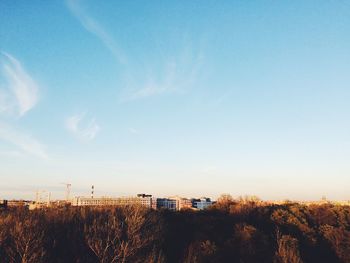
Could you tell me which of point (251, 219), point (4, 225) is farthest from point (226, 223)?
point (4, 225)

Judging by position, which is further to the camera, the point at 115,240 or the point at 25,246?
the point at 115,240

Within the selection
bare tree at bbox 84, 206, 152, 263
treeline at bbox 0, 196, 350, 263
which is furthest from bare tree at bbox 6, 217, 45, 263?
bare tree at bbox 84, 206, 152, 263

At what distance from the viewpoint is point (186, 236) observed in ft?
199

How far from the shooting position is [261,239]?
52094 millimetres

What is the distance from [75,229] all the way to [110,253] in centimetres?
1369

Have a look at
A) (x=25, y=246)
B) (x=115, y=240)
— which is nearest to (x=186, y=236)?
(x=115, y=240)

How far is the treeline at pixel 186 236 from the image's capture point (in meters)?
43.0

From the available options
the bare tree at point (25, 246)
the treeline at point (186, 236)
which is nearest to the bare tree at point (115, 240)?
the treeline at point (186, 236)

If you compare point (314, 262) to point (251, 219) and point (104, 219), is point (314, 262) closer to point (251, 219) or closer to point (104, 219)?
point (251, 219)

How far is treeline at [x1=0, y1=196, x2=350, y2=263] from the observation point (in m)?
43.0

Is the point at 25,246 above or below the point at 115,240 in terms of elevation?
below

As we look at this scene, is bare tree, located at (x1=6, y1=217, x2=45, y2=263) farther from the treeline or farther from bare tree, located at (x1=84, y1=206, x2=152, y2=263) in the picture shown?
bare tree, located at (x1=84, y1=206, x2=152, y2=263)

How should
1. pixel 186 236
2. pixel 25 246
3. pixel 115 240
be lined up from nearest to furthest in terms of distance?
1. pixel 25 246
2. pixel 115 240
3. pixel 186 236

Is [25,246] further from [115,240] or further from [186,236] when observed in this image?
[186,236]
